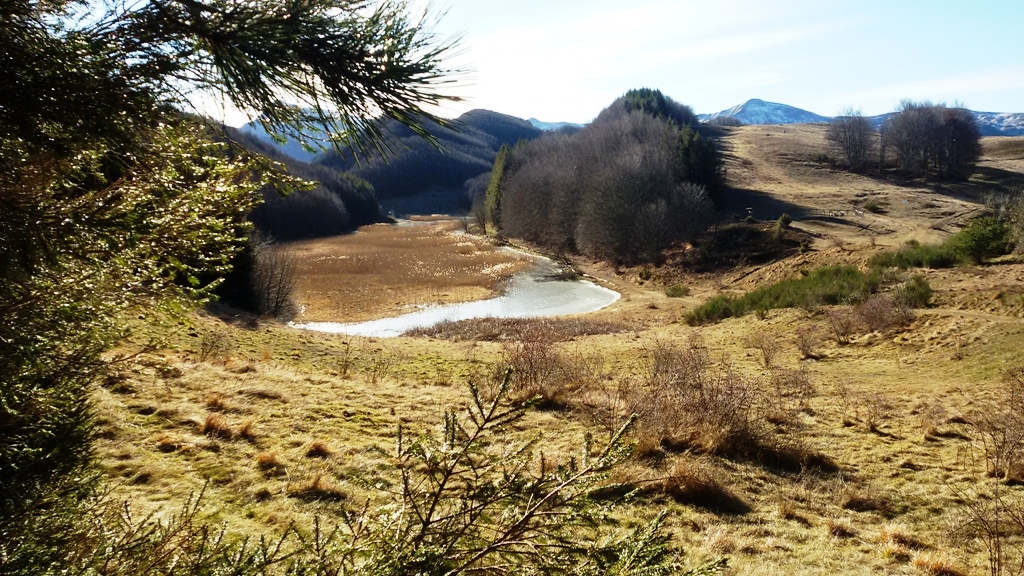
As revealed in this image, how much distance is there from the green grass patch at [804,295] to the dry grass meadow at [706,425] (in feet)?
7.05

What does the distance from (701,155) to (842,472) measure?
53872 mm

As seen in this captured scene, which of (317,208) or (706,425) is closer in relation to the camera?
(706,425)

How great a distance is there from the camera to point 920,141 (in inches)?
2589

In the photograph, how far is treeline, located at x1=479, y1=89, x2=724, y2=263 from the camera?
44625 mm

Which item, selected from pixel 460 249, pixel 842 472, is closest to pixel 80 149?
pixel 842 472

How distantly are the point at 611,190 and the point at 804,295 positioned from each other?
1024 inches

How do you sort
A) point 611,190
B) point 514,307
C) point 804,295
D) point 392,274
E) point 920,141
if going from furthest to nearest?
point 920,141 → point 611,190 → point 392,274 → point 514,307 → point 804,295

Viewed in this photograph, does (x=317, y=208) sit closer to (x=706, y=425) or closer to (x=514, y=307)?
(x=514, y=307)

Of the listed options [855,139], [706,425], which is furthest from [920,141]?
[706,425]

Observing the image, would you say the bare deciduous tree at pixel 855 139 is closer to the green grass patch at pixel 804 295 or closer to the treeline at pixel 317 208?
the green grass patch at pixel 804 295

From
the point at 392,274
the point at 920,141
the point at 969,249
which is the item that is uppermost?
the point at 920,141

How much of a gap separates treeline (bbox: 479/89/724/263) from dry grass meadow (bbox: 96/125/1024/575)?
26386 millimetres

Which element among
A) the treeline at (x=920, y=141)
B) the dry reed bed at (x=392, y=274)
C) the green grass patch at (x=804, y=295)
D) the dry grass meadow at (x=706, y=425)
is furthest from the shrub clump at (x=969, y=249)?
the treeline at (x=920, y=141)

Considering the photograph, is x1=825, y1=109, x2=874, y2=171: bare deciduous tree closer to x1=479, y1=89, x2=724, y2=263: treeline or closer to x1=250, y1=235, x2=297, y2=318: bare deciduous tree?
x1=479, y1=89, x2=724, y2=263: treeline
